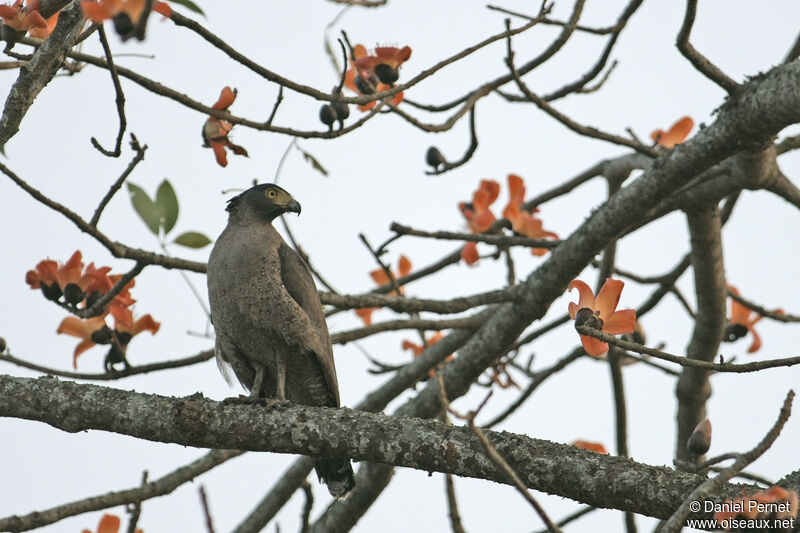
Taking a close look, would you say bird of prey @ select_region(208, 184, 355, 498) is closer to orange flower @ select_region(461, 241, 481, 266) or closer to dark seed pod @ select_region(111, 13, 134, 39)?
orange flower @ select_region(461, 241, 481, 266)

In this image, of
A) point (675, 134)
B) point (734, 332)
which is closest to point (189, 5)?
point (675, 134)

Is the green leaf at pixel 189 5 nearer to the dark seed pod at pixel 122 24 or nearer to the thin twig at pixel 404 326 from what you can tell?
the dark seed pod at pixel 122 24

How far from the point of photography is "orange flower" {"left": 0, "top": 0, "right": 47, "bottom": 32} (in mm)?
3658

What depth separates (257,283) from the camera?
5070 mm

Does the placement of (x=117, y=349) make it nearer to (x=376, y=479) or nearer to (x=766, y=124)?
(x=376, y=479)

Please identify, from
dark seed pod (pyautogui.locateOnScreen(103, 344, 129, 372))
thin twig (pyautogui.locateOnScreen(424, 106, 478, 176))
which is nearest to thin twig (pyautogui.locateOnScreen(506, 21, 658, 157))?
thin twig (pyautogui.locateOnScreen(424, 106, 478, 176))

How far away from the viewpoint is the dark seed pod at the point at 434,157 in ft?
16.1

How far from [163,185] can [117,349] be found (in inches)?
32.9

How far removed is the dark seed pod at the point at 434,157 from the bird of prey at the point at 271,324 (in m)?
0.92

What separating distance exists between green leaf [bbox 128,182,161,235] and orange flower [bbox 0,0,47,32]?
105cm

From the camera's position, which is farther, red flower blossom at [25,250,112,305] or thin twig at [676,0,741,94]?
red flower blossom at [25,250,112,305]

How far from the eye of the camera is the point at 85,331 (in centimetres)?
484

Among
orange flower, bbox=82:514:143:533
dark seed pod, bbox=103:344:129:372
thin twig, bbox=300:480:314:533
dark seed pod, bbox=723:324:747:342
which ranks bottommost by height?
orange flower, bbox=82:514:143:533

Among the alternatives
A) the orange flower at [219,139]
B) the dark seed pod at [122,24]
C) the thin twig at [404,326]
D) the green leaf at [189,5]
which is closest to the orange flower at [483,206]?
the thin twig at [404,326]
